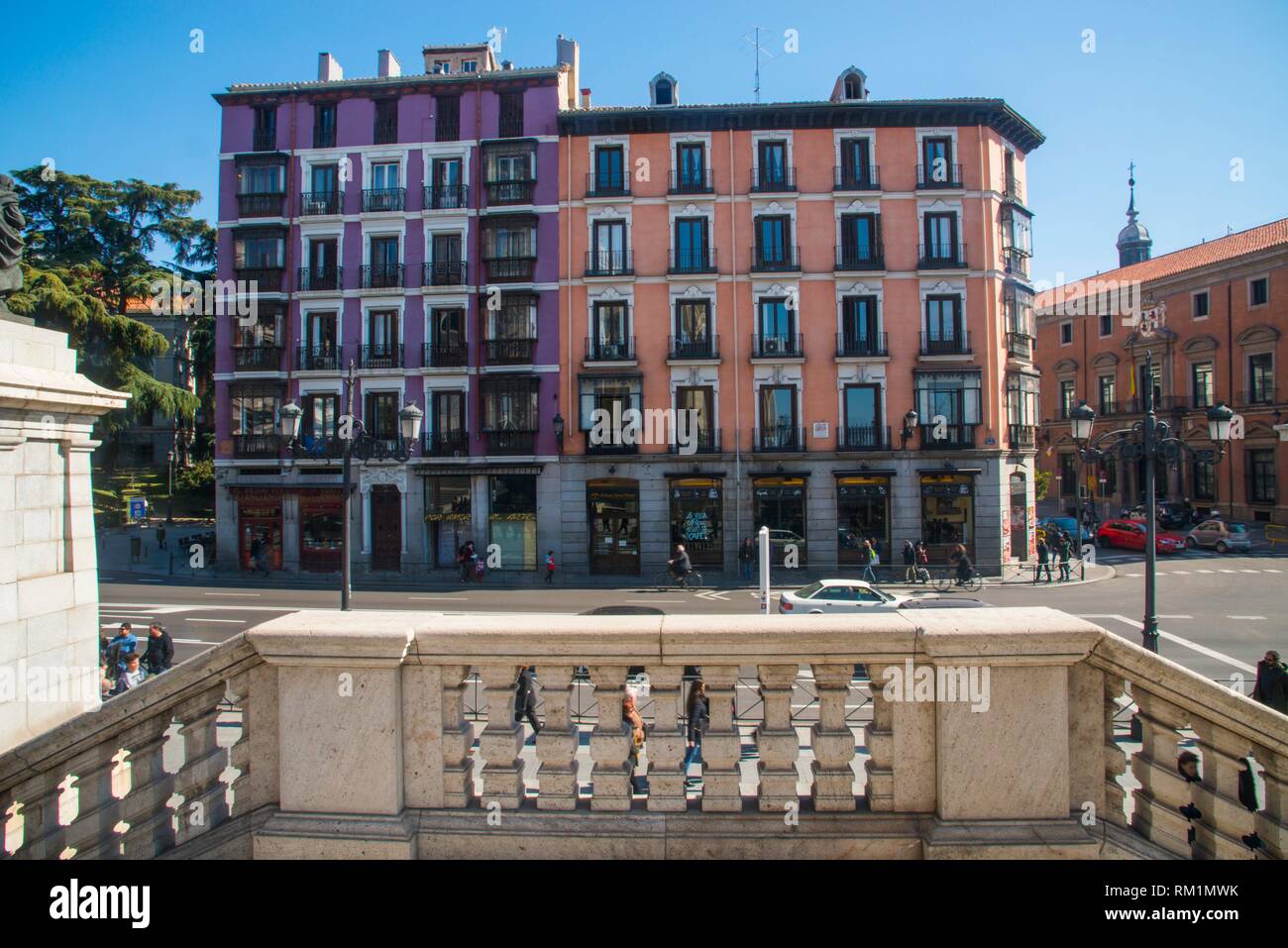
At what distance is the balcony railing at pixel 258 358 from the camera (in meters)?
31.4

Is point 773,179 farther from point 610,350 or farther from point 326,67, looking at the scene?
Result: point 326,67

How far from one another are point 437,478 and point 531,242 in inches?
450

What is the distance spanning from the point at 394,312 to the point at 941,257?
80.8 ft

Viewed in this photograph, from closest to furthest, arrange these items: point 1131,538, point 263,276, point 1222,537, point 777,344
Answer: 1. point 777,344
2. point 263,276
3. point 1222,537
4. point 1131,538

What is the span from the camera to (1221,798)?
2873mm

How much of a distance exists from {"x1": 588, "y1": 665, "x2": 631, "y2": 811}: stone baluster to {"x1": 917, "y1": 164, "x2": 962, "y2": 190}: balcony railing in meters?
32.5

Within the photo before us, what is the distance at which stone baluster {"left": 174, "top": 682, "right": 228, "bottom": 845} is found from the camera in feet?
10.9

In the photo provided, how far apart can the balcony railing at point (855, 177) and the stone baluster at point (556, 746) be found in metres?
31.4

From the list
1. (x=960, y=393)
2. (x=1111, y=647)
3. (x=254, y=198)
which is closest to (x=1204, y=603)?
(x=960, y=393)

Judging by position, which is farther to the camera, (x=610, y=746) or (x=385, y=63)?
(x=385, y=63)

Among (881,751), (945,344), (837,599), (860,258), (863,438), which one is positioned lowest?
(837,599)

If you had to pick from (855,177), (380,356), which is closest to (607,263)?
(380,356)

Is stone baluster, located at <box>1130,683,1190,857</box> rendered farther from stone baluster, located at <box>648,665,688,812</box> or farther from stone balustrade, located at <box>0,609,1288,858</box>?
stone baluster, located at <box>648,665,688,812</box>
